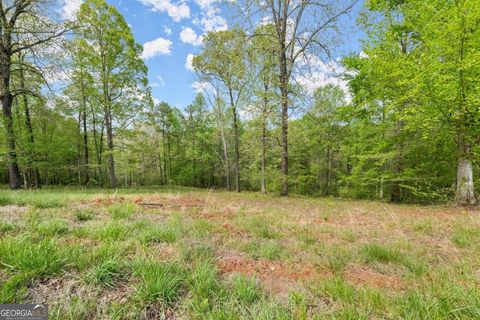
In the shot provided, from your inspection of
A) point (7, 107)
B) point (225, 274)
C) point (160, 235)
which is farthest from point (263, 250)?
point (7, 107)

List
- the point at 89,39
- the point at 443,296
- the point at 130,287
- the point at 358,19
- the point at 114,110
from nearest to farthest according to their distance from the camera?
the point at 443,296, the point at 130,287, the point at 358,19, the point at 89,39, the point at 114,110

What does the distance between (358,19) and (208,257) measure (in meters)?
14.4

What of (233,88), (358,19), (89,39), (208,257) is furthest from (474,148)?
(89,39)

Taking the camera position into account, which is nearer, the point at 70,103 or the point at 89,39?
the point at 89,39

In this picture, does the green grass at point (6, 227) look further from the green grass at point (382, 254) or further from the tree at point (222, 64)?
the tree at point (222, 64)

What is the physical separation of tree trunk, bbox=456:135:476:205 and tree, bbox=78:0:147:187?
17.6 m

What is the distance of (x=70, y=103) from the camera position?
17266 mm

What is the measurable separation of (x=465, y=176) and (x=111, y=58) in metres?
19.6

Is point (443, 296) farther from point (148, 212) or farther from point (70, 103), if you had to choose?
point (70, 103)

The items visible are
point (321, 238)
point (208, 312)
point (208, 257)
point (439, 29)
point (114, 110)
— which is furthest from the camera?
point (114, 110)

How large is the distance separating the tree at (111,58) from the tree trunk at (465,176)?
57.9 ft

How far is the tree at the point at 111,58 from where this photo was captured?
14203mm

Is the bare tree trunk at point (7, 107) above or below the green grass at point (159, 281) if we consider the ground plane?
above

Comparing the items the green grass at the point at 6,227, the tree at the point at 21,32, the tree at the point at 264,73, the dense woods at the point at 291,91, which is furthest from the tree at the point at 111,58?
the green grass at the point at 6,227
